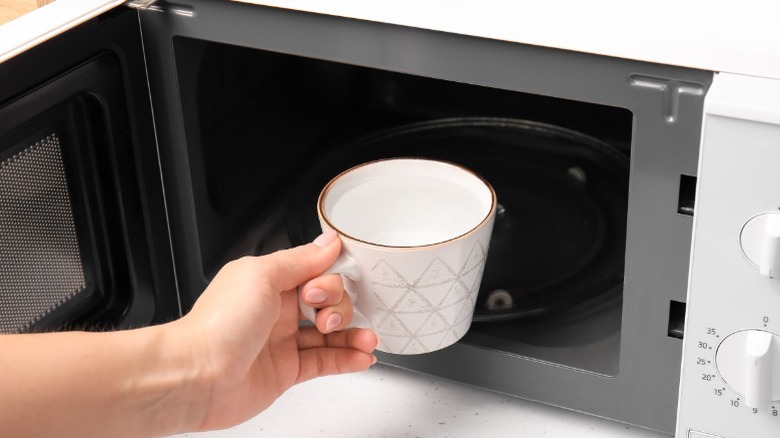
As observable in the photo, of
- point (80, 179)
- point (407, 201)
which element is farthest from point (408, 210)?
point (80, 179)

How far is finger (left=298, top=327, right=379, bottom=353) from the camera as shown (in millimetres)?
694

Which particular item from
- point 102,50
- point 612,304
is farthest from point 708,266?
point 102,50

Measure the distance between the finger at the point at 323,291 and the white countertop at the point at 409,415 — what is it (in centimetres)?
12

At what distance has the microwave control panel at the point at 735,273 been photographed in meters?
0.54

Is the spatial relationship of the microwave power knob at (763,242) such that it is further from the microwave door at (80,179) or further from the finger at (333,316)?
the microwave door at (80,179)

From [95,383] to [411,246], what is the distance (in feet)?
0.68

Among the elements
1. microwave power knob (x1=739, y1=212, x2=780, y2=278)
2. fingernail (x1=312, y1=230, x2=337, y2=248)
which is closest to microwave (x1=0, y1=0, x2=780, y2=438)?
microwave power knob (x1=739, y1=212, x2=780, y2=278)

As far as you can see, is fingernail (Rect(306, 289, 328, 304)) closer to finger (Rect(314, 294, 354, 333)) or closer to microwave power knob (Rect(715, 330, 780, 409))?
finger (Rect(314, 294, 354, 333))

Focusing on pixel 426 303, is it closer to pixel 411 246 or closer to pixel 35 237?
pixel 411 246

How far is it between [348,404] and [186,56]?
0.27 m

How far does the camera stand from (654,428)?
27.5 inches

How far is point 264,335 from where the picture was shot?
64 cm


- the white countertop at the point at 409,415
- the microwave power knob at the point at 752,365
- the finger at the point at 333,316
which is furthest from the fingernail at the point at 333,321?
the microwave power knob at the point at 752,365

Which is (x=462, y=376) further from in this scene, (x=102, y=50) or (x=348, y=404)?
(x=102, y=50)
